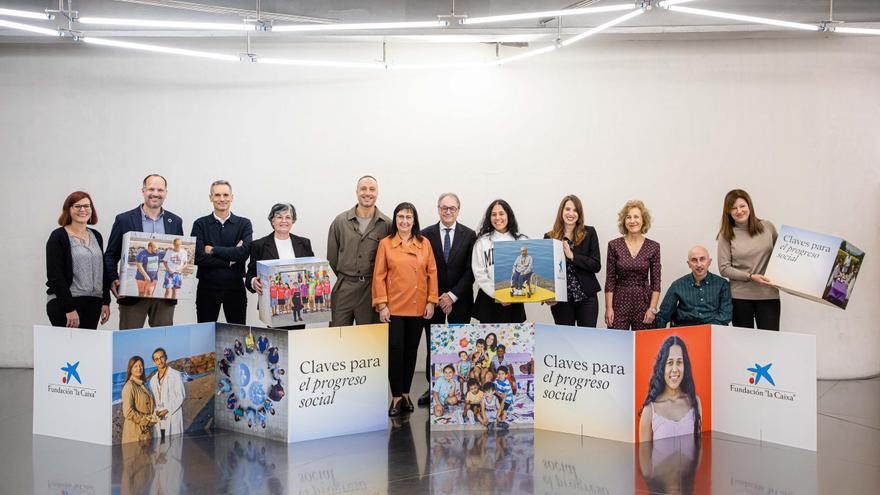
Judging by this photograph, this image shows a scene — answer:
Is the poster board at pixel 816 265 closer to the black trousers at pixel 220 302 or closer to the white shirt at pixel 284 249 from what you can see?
the white shirt at pixel 284 249

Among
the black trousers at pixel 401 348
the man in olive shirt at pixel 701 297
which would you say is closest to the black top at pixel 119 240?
the black trousers at pixel 401 348

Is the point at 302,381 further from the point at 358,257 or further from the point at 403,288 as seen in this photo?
the point at 358,257

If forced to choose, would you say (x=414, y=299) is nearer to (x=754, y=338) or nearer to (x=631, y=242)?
(x=631, y=242)

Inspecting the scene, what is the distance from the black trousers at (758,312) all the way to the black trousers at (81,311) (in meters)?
4.48

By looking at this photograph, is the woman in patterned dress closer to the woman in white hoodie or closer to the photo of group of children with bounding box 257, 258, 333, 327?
the woman in white hoodie

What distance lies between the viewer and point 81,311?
5.80 meters

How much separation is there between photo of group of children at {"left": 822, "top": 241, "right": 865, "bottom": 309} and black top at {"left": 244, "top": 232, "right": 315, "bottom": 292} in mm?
3530

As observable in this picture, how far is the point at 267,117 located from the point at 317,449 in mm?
3867

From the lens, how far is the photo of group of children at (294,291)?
209 inches

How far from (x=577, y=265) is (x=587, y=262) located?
0.25ft

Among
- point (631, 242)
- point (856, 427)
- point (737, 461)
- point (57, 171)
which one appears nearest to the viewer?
point (737, 461)

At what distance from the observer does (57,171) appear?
314 inches

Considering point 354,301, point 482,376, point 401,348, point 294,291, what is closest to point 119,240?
point 294,291

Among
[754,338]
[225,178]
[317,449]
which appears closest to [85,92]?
[225,178]
